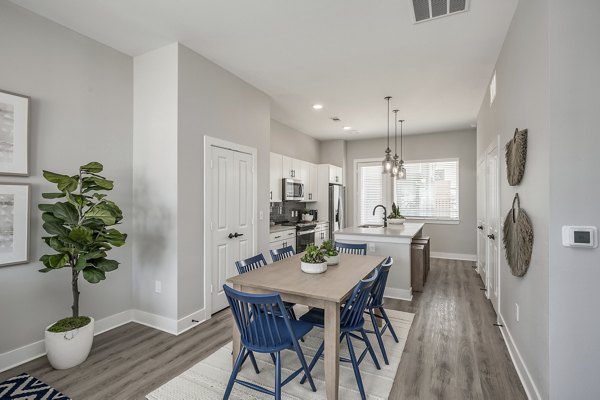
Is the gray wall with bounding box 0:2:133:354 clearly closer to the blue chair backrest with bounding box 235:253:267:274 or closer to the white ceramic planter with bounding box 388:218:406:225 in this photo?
the blue chair backrest with bounding box 235:253:267:274

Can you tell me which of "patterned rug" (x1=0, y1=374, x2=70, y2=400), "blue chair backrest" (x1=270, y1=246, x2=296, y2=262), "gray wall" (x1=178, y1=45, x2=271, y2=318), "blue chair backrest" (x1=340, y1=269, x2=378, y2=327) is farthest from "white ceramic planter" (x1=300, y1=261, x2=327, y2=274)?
"patterned rug" (x1=0, y1=374, x2=70, y2=400)

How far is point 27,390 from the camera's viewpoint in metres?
2.17

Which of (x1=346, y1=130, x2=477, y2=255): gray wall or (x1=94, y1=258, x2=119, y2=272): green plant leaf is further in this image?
(x1=346, y1=130, x2=477, y2=255): gray wall

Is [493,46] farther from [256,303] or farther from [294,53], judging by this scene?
[256,303]

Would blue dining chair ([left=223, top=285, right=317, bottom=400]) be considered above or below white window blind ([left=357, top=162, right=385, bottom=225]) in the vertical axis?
below

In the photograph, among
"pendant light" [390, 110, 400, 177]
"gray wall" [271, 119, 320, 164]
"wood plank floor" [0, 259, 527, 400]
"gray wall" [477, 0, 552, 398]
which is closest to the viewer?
"gray wall" [477, 0, 552, 398]

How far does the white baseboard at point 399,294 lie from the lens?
413 centimetres

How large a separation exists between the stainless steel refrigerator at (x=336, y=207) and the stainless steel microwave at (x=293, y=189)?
973mm

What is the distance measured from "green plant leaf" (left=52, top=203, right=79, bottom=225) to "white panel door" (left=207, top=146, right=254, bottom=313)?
1.34 metres

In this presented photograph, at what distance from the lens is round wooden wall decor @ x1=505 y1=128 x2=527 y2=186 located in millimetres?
2205

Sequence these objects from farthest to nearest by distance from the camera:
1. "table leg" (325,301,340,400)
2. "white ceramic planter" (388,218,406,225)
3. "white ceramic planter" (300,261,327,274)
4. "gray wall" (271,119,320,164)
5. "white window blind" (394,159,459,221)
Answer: "white window blind" (394,159,459,221), "gray wall" (271,119,320,164), "white ceramic planter" (388,218,406,225), "white ceramic planter" (300,261,327,274), "table leg" (325,301,340,400)

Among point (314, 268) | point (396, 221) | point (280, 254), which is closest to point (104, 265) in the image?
point (280, 254)

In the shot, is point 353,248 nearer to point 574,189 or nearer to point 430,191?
point 574,189

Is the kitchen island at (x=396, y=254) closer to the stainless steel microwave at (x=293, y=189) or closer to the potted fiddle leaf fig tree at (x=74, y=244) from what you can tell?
the stainless steel microwave at (x=293, y=189)
